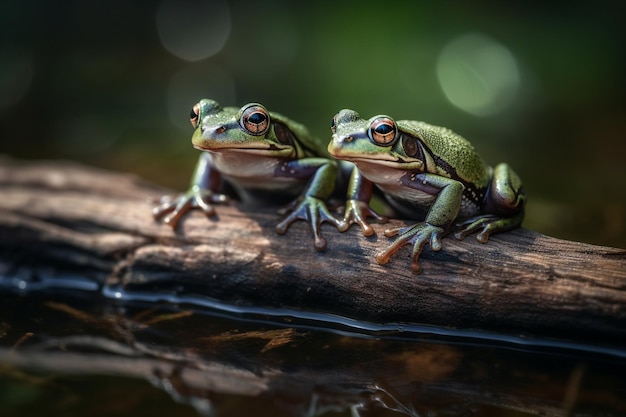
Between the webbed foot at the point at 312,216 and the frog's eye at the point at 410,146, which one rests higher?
the frog's eye at the point at 410,146

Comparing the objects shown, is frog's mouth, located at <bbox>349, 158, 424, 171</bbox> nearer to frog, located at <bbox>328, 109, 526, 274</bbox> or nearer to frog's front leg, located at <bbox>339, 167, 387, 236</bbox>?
frog, located at <bbox>328, 109, 526, 274</bbox>

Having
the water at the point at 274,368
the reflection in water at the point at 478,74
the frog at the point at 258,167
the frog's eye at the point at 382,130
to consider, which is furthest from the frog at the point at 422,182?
the reflection in water at the point at 478,74

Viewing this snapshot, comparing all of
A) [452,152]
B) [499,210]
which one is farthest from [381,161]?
[499,210]

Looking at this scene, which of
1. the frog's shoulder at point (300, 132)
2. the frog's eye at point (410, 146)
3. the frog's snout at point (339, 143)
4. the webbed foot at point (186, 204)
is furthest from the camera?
the webbed foot at point (186, 204)

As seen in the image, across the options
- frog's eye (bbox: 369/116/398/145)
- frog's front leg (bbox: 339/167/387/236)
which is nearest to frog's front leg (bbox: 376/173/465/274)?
frog's front leg (bbox: 339/167/387/236)

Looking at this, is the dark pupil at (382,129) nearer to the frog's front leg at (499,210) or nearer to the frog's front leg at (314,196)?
the frog's front leg at (314,196)

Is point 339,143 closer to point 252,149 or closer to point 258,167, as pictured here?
point 252,149

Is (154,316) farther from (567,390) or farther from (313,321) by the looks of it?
(567,390)
